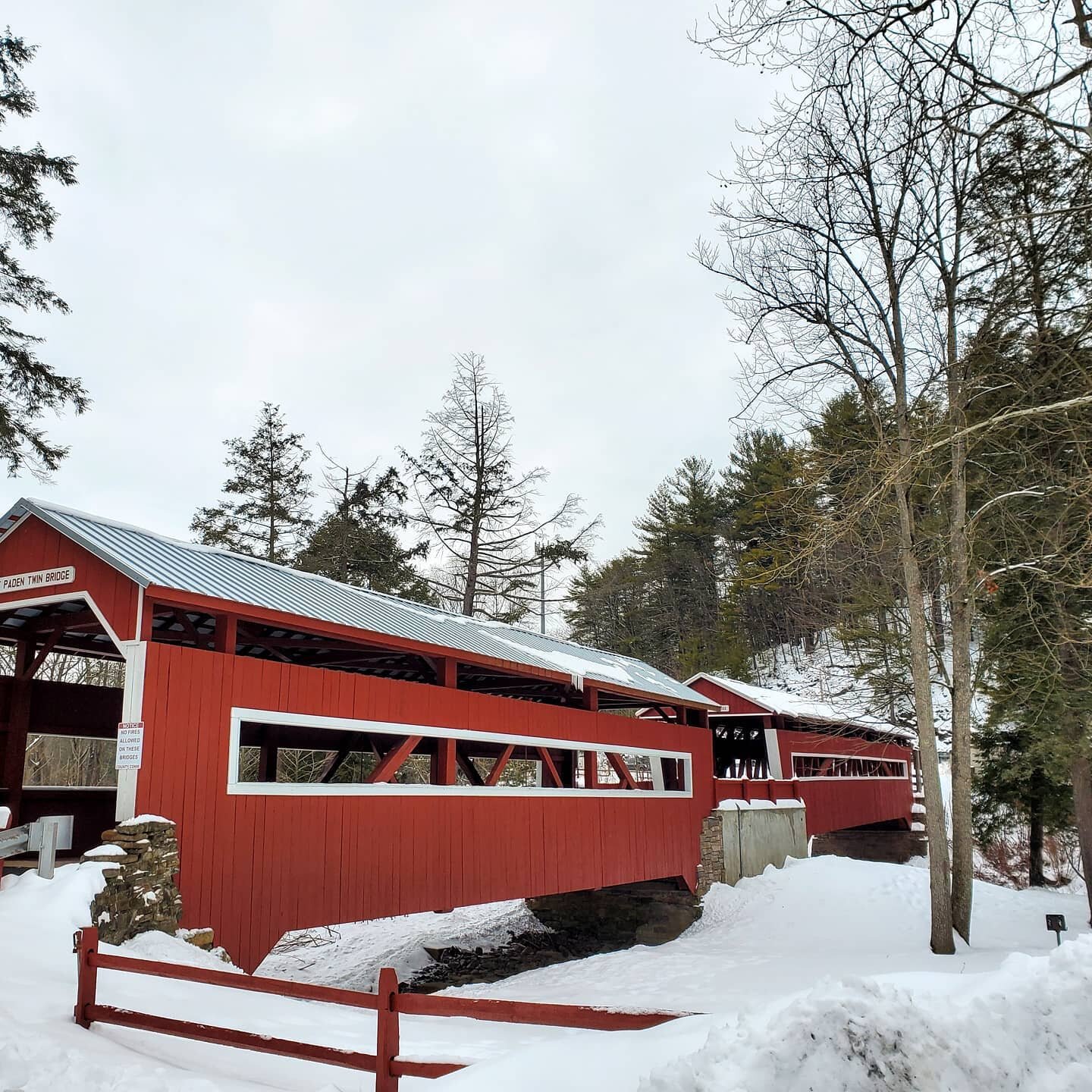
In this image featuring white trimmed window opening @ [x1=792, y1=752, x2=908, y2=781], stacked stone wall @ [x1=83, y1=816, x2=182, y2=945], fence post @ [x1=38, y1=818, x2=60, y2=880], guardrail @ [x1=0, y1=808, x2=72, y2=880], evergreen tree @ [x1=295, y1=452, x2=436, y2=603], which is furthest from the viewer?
evergreen tree @ [x1=295, y1=452, x2=436, y2=603]

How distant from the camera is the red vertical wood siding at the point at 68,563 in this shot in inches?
305

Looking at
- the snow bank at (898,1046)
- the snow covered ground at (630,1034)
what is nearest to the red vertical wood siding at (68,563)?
the snow covered ground at (630,1034)

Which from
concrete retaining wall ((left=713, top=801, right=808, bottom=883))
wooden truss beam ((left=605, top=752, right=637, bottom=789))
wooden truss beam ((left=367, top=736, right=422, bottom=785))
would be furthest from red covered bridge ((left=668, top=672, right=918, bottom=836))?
wooden truss beam ((left=367, top=736, right=422, bottom=785))

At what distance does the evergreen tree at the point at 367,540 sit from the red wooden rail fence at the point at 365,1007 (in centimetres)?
1882

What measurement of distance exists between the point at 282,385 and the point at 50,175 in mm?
18854

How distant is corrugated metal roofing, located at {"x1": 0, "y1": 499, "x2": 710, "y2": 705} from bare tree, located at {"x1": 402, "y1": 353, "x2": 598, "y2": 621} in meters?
8.72

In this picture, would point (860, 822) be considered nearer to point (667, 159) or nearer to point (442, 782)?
point (442, 782)

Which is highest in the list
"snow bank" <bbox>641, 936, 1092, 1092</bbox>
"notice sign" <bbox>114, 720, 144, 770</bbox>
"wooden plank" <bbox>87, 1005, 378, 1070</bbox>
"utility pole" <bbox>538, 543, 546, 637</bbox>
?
"utility pole" <bbox>538, 543, 546, 637</bbox>

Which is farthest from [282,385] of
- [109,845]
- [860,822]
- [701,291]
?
[109,845]

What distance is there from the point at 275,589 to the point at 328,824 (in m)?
2.55

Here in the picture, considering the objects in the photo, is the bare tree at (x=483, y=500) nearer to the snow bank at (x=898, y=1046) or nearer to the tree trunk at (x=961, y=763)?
the tree trunk at (x=961, y=763)

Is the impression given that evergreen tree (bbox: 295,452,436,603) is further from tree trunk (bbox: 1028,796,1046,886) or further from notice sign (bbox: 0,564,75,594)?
tree trunk (bbox: 1028,796,1046,886)

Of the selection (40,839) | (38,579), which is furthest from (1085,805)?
(38,579)

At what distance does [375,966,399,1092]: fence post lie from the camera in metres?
3.81
